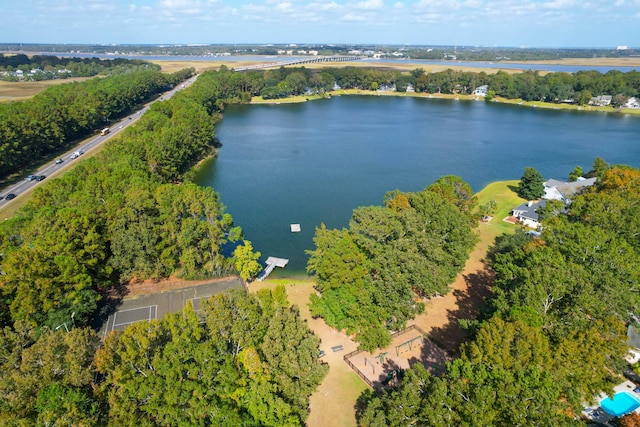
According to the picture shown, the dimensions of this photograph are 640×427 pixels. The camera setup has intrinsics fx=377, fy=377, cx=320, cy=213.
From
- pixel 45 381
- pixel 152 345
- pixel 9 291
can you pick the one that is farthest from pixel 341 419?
pixel 9 291

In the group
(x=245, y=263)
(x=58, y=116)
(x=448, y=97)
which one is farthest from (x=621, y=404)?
(x=448, y=97)

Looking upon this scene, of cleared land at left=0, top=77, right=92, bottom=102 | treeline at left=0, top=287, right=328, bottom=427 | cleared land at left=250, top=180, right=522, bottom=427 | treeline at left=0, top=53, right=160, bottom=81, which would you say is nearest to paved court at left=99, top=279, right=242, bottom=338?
cleared land at left=250, top=180, right=522, bottom=427

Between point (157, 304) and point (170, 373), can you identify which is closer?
point (170, 373)

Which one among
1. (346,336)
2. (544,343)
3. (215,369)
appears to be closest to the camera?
(215,369)

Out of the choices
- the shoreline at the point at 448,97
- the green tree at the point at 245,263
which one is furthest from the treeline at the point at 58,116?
the green tree at the point at 245,263

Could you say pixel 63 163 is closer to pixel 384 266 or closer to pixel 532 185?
pixel 384 266

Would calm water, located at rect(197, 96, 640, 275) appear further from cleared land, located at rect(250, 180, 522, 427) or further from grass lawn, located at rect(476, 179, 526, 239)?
cleared land, located at rect(250, 180, 522, 427)
